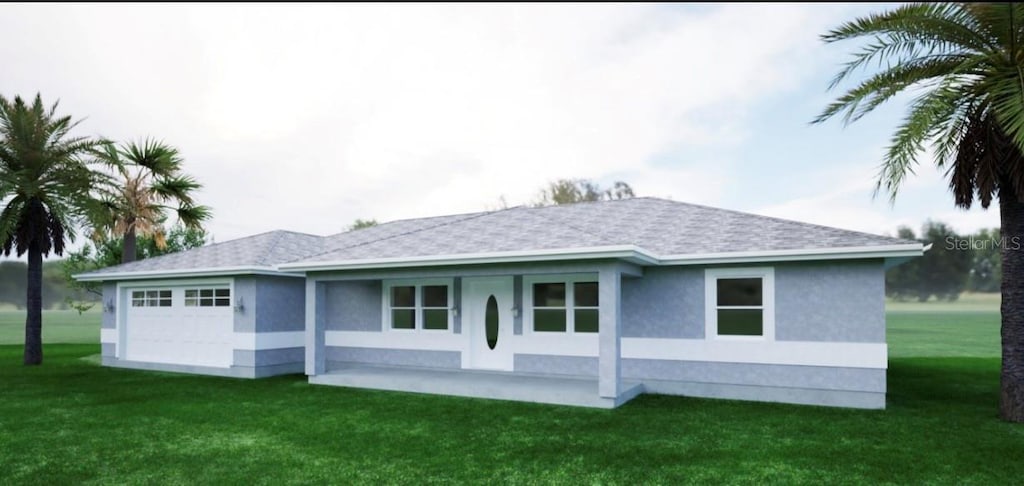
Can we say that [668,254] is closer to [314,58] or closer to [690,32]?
[690,32]

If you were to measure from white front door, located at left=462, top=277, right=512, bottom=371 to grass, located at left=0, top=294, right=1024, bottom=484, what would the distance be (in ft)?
6.33

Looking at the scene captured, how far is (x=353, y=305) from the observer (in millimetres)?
13617

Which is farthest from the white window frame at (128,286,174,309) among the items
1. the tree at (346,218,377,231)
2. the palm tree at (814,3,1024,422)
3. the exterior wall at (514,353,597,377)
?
the tree at (346,218,377,231)

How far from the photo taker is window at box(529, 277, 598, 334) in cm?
1115

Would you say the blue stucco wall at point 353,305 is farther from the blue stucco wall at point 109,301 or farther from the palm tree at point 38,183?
the palm tree at point 38,183

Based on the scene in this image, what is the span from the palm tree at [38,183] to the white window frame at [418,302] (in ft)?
33.1

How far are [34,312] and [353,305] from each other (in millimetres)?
10853

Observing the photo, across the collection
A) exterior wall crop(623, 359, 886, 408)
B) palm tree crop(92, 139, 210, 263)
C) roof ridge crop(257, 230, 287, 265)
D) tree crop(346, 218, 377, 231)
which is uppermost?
tree crop(346, 218, 377, 231)

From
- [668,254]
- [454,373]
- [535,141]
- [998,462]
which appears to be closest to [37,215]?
[454,373]

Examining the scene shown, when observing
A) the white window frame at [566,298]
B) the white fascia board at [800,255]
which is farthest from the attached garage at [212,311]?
the white fascia board at [800,255]

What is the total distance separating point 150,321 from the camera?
15352 millimetres

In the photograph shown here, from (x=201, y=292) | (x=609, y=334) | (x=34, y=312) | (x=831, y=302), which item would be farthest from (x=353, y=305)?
(x=34, y=312)

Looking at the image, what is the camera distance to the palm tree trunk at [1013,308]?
838cm

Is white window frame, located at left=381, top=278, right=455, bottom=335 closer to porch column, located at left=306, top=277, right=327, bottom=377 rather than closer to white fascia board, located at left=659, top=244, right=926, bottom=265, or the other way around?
porch column, located at left=306, top=277, right=327, bottom=377
